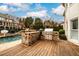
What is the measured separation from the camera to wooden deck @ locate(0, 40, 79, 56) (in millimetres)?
2656

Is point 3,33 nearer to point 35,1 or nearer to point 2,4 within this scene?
point 2,4

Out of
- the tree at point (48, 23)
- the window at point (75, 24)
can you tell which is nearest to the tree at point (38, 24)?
the tree at point (48, 23)

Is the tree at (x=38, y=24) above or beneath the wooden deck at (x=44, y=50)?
above

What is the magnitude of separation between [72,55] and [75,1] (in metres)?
1.01

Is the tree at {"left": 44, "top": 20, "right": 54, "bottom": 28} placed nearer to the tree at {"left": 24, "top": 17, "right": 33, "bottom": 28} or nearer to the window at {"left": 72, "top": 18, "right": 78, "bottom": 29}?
the tree at {"left": 24, "top": 17, "right": 33, "bottom": 28}

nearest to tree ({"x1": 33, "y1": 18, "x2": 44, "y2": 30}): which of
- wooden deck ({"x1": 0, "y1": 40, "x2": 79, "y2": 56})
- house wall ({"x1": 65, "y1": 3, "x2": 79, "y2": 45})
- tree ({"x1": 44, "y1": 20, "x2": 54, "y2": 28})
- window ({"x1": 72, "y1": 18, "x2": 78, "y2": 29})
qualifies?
tree ({"x1": 44, "y1": 20, "x2": 54, "y2": 28})

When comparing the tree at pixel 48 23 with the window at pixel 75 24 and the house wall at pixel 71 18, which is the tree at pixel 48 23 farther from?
the window at pixel 75 24

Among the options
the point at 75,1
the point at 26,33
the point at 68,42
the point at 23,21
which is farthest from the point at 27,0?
the point at 68,42

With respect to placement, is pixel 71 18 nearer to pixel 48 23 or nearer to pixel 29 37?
pixel 48 23

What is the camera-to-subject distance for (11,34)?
267 centimetres

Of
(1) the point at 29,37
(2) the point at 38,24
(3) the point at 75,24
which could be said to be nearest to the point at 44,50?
(1) the point at 29,37

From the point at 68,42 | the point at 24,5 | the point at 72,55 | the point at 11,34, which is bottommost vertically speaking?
the point at 72,55

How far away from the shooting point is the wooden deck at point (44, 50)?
266cm

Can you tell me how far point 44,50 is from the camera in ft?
8.82
